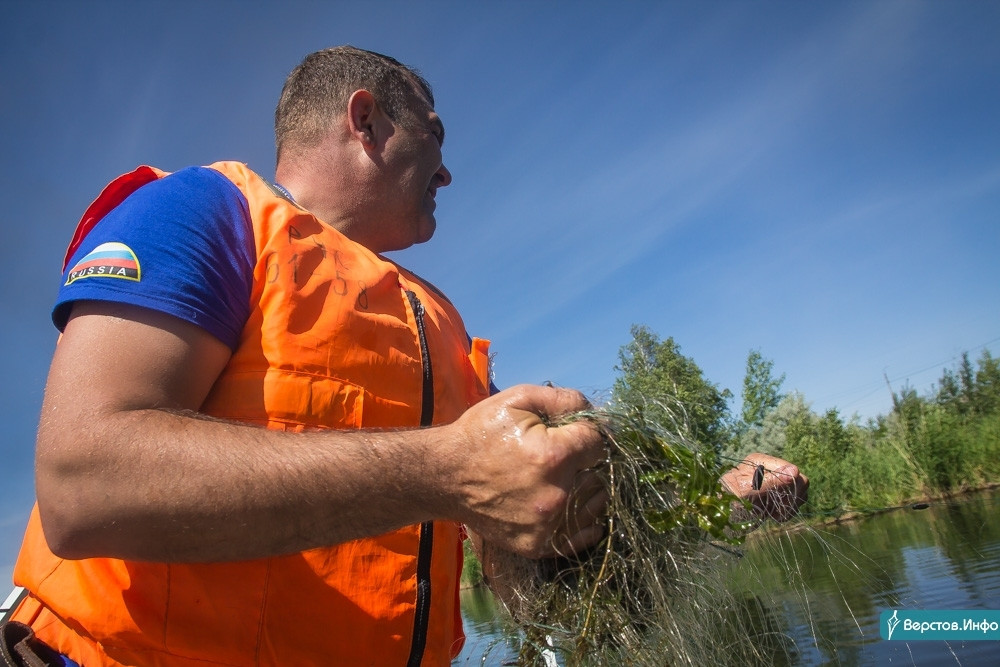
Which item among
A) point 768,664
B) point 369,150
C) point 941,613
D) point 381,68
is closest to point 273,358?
point 369,150

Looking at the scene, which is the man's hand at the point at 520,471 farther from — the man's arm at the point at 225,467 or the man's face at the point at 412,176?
the man's face at the point at 412,176

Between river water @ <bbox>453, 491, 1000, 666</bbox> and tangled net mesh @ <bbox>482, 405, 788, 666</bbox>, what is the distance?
276 mm

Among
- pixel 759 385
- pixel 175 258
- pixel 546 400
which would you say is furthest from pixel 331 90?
pixel 759 385

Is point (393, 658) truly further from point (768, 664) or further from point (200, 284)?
point (768, 664)

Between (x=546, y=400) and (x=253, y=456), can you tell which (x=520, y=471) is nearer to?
(x=546, y=400)

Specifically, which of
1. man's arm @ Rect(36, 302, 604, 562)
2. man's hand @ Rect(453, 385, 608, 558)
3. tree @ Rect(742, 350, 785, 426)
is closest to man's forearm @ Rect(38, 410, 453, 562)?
man's arm @ Rect(36, 302, 604, 562)

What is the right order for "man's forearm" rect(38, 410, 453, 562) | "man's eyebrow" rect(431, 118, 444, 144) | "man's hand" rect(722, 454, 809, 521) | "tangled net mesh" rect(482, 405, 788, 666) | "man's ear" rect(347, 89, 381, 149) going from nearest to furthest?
"man's forearm" rect(38, 410, 453, 562), "tangled net mesh" rect(482, 405, 788, 666), "man's hand" rect(722, 454, 809, 521), "man's ear" rect(347, 89, 381, 149), "man's eyebrow" rect(431, 118, 444, 144)

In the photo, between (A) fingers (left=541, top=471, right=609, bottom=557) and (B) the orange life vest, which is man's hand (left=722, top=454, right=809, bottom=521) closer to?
(A) fingers (left=541, top=471, right=609, bottom=557)

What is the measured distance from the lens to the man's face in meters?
3.17

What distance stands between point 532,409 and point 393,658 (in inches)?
39.1

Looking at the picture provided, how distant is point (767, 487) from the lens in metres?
2.75

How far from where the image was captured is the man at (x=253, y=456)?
149 cm

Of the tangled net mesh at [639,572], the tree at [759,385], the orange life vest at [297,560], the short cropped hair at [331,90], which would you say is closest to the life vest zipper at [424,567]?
the orange life vest at [297,560]

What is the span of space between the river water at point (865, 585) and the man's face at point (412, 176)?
1901 millimetres
